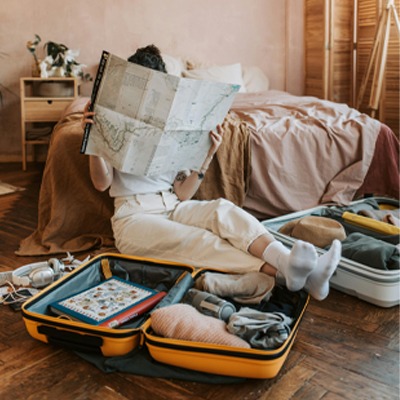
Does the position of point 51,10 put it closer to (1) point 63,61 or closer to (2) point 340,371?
(1) point 63,61

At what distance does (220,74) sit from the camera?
175 inches

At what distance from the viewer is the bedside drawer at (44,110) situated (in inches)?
161

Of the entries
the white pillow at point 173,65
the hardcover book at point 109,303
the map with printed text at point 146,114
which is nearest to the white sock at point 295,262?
the hardcover book at point 109,303

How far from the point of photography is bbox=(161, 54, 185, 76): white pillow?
426 cm

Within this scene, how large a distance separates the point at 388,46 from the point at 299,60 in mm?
947

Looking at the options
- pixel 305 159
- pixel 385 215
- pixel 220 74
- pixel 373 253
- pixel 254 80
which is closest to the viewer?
pixel 373 253

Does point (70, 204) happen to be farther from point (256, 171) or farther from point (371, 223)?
point (371, 223)

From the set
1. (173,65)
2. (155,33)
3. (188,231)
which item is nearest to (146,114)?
(188,231)

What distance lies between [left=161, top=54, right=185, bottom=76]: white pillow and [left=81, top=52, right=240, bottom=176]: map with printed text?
2.37 m

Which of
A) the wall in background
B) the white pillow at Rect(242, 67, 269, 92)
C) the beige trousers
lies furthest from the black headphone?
the white pillow at Rect(242, 67, 269, 92)

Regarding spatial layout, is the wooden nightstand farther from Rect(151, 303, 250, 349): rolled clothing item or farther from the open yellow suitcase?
Rect(151, 303, 250, 349): rolled clothing item

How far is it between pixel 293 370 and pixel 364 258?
62 cm

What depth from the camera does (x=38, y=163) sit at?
438 cm

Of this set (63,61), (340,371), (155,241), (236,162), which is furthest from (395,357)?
(63,61)
